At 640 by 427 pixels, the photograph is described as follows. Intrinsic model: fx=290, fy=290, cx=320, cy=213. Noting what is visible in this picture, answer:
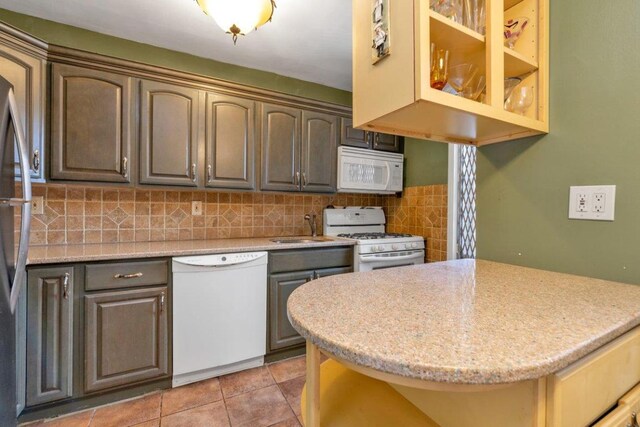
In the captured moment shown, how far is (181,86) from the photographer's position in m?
2.11

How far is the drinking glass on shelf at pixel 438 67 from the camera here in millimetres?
969

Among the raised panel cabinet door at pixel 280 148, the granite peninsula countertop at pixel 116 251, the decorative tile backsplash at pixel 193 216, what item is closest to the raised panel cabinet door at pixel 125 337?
the granite peninsula countertop at pixel 116 251

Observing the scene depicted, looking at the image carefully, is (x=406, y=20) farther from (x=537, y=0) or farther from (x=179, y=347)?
(x=179, y=347)

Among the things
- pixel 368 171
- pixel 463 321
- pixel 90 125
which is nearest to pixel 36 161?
pixel 90 125

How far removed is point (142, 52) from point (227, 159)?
107 centimetres

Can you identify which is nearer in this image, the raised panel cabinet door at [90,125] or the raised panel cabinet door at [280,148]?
the raised panel cabinet door at [90,125]

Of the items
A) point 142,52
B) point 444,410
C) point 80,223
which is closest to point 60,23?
point 142,52

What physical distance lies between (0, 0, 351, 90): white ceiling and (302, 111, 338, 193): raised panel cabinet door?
50 cm

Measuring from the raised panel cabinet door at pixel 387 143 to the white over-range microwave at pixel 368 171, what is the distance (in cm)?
7

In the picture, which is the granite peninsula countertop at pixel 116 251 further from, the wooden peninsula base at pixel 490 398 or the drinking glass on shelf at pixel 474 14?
the drinking glass on shelf at pixel 474 14

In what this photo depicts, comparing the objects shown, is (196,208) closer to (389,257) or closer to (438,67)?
(389,257)

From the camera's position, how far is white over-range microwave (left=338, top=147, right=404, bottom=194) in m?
2.77

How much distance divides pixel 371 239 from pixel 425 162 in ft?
3.47

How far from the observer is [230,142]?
7.54 ft
